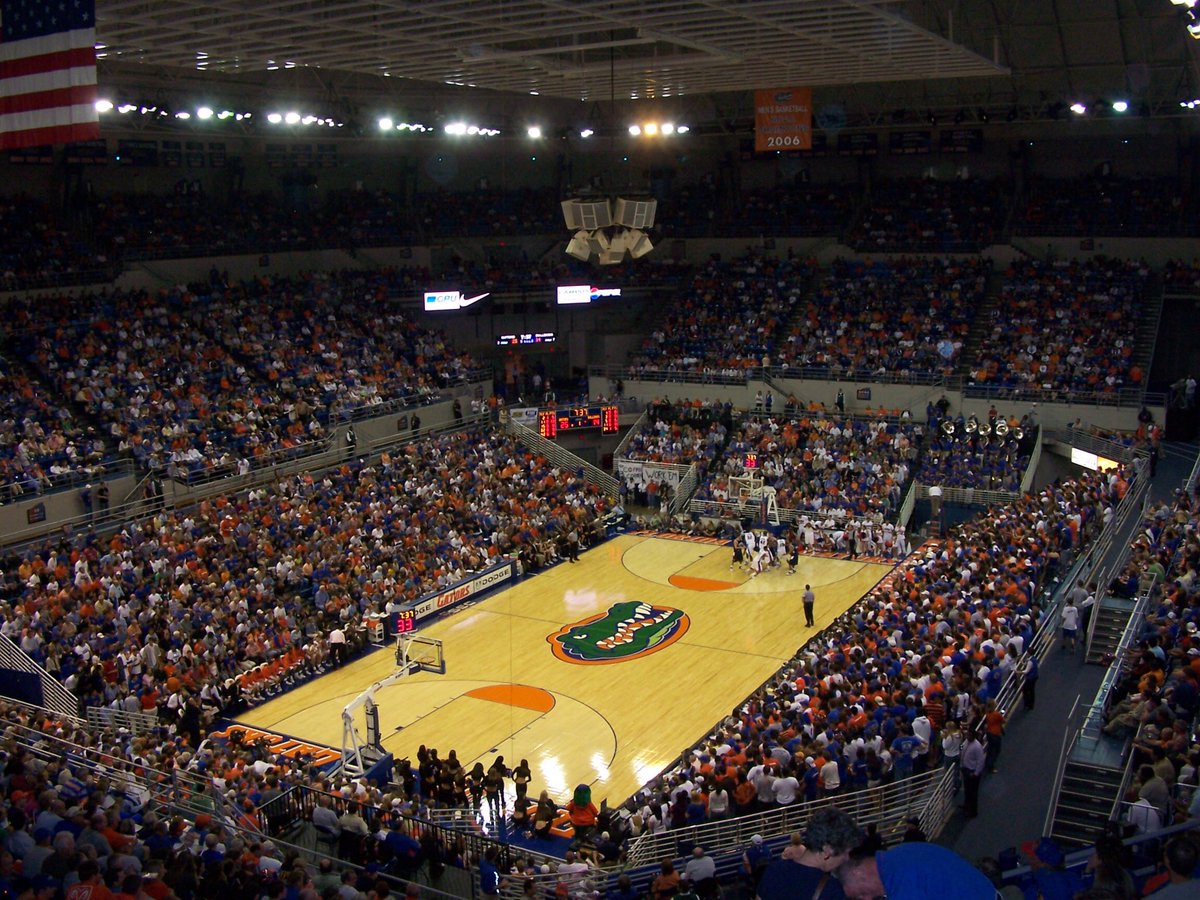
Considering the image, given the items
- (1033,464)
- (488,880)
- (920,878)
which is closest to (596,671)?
(488,880)

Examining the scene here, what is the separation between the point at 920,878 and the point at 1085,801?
12.0 meters

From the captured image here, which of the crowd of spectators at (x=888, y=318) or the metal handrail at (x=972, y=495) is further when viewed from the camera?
the crowd of spectators at (x=888, y=318)

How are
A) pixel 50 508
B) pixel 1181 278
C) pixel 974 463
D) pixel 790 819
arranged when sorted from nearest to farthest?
pixel 790 819 → pixel 50 508 → pixel 974 463 → pixel 1181 278

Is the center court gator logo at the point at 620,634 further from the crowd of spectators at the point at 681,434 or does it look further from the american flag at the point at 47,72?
the american flag at the point at 47,72

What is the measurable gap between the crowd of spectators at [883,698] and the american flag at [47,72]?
11113mm

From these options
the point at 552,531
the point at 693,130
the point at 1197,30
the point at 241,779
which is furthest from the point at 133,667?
the point at 693,130

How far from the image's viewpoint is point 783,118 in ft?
103

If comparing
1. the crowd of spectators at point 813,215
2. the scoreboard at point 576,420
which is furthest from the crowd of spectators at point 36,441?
the crowd of spectators at point 813,215

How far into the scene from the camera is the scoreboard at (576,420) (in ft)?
132

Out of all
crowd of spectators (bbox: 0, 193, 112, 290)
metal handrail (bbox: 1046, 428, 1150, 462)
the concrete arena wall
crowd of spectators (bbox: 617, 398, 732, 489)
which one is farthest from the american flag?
crowd of spectators (bbox: 617, 398, 732, 489)

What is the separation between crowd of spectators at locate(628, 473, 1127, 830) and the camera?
16234mm

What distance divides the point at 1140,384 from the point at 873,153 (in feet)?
49.7

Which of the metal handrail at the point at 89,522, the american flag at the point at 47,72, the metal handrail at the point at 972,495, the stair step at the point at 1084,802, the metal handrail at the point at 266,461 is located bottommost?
the metal handrail at the point at 972,495

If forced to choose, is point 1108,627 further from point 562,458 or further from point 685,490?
point 562,458
